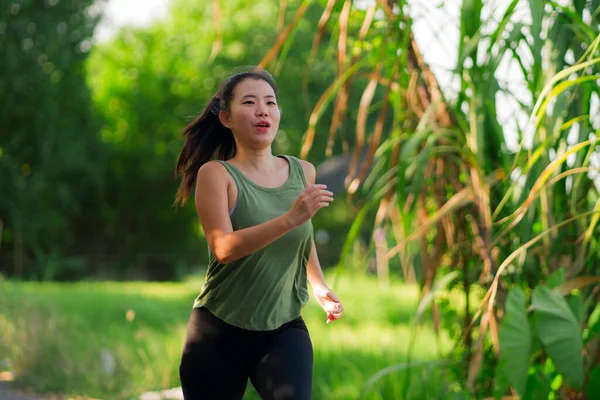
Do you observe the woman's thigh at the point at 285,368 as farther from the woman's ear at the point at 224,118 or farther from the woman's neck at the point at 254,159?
the woman's ear at the point at 224,118

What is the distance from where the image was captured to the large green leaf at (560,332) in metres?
2.49

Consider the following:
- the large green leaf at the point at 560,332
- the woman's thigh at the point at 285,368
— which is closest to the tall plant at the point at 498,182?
the large green leaf at the point at 560,332

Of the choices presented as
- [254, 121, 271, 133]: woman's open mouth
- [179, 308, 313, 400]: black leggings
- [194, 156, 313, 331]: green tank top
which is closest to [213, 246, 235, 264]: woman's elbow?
[194, 156, 313, 331]: green tank top

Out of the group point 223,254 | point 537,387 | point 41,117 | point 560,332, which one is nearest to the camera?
point 223,254

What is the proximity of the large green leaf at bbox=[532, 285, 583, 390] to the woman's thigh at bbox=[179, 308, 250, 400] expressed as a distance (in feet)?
2.88

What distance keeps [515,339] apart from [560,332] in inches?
5.0

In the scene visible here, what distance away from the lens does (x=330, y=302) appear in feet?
7.25

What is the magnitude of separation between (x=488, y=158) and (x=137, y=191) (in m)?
23.9

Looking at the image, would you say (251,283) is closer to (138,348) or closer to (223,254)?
(223,254)

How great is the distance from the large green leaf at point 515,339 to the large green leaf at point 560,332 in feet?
0.14

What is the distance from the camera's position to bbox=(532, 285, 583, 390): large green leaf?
8.16 ft

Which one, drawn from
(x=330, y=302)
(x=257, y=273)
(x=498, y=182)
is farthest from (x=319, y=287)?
(x=498, y=182)

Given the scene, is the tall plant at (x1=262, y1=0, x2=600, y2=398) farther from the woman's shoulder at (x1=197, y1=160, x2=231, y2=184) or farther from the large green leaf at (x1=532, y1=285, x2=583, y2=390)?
the woman's shoulder at (x1=197, y1=160, x2=231, y2=184)

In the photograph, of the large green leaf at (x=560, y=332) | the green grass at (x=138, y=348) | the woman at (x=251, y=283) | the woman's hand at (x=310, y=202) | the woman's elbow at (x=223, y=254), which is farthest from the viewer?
the green grass at (x=138, y=348)
